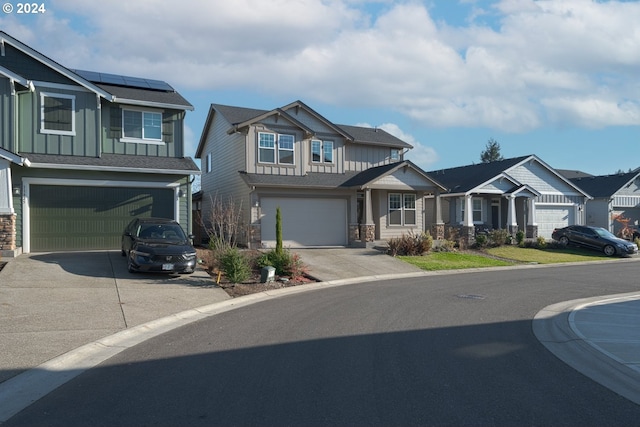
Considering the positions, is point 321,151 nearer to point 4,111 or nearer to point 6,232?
point 4,111

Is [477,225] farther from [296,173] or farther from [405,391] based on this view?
[405,391]

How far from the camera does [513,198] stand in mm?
31453

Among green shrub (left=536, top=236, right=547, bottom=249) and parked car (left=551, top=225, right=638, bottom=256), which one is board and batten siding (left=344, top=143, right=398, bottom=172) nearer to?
green shrub (left=536, top=236, right=547, bottom=249)

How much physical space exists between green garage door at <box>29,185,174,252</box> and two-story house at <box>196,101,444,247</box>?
4.56 meters

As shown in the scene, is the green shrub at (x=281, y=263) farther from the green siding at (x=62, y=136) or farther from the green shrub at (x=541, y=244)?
the green shrub at (x=541, y=244)

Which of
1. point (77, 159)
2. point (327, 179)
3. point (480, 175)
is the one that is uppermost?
point (480, 175)

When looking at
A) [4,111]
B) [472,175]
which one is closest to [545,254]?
[472,175]

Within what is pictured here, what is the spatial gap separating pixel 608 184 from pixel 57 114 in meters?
37.0

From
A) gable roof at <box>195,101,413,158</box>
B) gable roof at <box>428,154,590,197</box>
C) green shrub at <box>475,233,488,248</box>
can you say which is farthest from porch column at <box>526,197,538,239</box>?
gable roof at <box>195,101,413,158</box>

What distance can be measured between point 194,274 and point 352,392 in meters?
10.7

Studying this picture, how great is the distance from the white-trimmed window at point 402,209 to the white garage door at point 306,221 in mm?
2998

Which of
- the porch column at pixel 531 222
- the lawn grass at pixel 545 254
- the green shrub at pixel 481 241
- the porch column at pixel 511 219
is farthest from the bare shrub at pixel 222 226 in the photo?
the porch column at pixel 531 222

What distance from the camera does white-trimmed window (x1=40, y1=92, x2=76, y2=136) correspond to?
63.0 feet

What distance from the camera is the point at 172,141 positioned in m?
21.2
